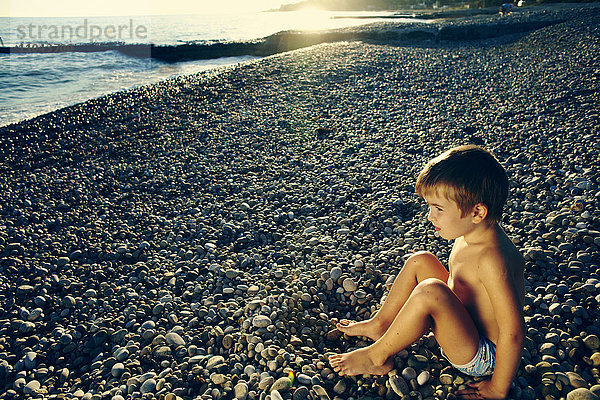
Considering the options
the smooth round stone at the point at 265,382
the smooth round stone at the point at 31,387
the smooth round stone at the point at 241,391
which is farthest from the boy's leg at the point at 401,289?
the smooth round stone at the point at 31,387

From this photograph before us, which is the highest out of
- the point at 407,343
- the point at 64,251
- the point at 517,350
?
the point at 517,350

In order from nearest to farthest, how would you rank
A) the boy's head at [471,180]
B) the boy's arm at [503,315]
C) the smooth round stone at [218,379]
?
the boy's arm at [503,315] → the boy's head at [471,180] → the smooth round stone at [218,379]

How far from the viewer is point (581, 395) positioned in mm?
2084

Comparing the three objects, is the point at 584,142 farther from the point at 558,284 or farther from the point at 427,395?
the point at 427,395

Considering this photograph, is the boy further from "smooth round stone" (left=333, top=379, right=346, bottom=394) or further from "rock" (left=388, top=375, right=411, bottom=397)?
"smooth round stone" (left=333, top=379, right=346, bottom=394)

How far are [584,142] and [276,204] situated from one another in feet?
16.7

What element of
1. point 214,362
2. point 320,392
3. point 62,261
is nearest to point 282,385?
point 320,392

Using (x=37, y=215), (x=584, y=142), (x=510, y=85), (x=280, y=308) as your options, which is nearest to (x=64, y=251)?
(x=37, y=215)

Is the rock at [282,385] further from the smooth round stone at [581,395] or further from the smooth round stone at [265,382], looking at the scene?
the smooth round stone at [581,395]

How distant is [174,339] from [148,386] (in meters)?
0.47

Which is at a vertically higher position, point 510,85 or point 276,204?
point 510,85

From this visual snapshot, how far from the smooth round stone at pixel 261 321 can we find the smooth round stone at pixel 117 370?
1.15 metres

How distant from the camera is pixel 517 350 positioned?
1.93m

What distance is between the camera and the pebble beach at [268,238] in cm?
265
